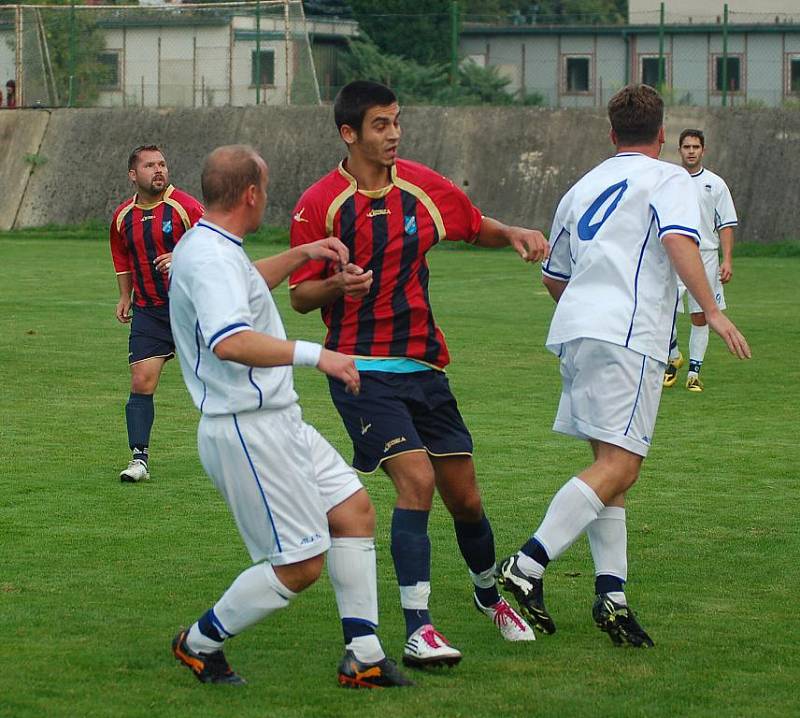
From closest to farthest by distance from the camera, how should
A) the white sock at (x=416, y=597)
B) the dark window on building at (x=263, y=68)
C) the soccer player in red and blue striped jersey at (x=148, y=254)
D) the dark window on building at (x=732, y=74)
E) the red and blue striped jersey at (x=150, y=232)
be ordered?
1. the white sock at (x=416, y=597)
2. the soccer player in red and blue striped jersey at (x=148, y=254)
3. the red and blue striped jersey at (x=150, y=232)
4. the dark window on building at (x=263, y=68)
5. the dark window on building at (x=732, y=74)

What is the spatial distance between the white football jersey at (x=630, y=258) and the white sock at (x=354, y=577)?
1.26 metres

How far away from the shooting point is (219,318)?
4.80 metres

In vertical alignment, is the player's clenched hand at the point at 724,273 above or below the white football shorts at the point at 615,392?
above

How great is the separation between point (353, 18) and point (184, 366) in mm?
49995

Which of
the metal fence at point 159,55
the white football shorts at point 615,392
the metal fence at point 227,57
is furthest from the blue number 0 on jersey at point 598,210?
the metal fence at point 159,55

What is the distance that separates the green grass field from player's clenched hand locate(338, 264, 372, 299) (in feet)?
4.41

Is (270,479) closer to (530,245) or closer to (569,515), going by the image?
(569,515)

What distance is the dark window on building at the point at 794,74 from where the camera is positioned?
40250 millimetres

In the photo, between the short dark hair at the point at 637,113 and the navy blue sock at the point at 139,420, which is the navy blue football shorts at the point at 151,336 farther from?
the short dark hair at the point at 637,113

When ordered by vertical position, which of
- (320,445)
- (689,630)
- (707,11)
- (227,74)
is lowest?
(689,630)

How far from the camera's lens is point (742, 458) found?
1002cm

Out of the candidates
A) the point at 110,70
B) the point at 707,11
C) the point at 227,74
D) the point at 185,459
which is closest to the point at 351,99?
the point at 185,459

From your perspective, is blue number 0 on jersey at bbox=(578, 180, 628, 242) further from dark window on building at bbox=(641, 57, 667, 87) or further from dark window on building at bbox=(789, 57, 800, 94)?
dark window on building at bbox=(641, 57, 667, 87)

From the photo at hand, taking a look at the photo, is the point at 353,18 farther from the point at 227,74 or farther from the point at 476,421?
the point at 476,421
